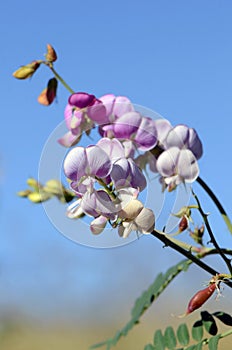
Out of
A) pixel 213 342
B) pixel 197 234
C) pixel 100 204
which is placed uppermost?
pixel 197 234

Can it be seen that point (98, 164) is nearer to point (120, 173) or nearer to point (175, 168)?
point (120, 173)

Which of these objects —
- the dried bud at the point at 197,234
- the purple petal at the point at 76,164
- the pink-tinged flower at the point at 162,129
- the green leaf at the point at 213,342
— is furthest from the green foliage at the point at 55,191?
the dried bud at the point at 197,234

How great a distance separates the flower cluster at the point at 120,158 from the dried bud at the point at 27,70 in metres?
0.19

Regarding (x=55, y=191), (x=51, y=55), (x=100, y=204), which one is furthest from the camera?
(x=51, y=55)

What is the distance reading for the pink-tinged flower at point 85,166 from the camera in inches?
28.8

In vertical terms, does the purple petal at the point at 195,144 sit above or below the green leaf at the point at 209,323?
above

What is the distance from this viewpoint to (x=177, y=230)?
0.92m

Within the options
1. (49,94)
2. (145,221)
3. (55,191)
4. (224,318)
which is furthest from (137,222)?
(49,94)

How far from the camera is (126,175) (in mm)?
733

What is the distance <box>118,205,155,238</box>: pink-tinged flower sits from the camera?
726 millimetres

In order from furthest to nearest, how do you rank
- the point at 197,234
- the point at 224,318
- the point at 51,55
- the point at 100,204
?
the point at 197,234, the point at 51,55, the point at 224,318, the point at 100,204

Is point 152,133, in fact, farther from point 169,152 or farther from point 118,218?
point 118,218

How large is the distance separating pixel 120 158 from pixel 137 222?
0.22 feet

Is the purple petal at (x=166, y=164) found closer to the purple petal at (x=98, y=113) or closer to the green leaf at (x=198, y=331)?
the purple petal at (x=98, y=113)
